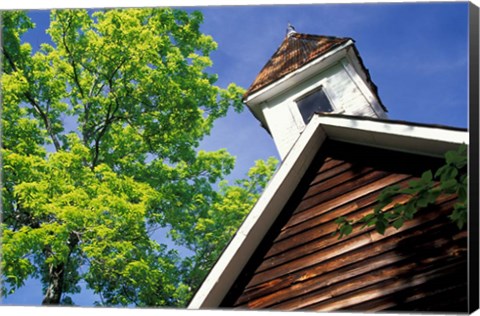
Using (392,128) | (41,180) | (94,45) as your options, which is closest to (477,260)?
(392,128)

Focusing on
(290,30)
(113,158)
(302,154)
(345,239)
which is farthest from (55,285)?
(290,30)

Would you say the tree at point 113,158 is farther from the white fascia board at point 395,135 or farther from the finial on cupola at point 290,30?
the white fascia board at point 395,135

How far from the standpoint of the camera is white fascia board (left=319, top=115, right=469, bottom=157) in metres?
3.48

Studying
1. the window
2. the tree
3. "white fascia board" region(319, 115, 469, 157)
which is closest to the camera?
"white fascia board" region(319, 115, 469, 157)

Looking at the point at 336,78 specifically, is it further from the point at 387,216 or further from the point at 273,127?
the point at 387,216

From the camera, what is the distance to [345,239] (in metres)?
3.73

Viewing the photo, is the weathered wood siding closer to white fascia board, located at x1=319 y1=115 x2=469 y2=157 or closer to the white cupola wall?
white fascia board, located at x1=319 y1=115 x2=469 y2=157

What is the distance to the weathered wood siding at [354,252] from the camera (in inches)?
129

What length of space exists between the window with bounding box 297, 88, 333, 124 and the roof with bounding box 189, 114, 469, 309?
169cm

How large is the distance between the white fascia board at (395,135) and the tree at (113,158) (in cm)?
465

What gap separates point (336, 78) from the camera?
6055mm

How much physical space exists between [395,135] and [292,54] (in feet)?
11.4

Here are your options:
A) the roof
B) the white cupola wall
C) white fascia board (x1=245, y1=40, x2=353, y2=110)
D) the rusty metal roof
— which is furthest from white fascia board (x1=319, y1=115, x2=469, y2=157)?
the rusty metal roof

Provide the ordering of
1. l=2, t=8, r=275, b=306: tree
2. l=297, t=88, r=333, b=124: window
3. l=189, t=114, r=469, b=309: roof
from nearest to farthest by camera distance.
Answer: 1. l=189, t=114, r=469, b=309: roof
2. l=297, t=88, r=333, b=124: window
3. l=2, t=8, r=275, b=306: tree
